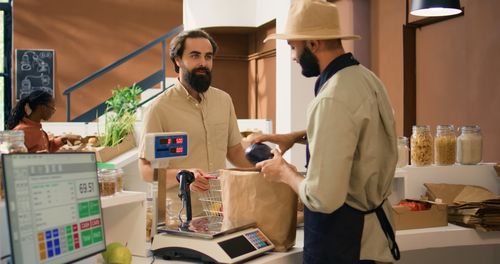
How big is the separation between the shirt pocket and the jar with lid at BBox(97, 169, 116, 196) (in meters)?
1.03

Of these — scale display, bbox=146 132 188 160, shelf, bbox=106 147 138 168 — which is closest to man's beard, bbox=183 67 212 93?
scale display, bbox=146 132 188 160

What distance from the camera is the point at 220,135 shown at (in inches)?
115

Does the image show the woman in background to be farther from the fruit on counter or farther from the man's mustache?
the fruit on counter

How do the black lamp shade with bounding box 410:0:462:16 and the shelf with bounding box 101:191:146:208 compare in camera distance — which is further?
the black lamp shade with bounding box 410:0:462:16

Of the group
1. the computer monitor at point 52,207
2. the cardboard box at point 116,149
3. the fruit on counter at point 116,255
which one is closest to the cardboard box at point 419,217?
the fruit on counter at point 116,255

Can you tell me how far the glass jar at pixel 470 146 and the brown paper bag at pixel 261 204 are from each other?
1.43 meters

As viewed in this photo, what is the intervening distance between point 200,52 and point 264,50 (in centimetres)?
571

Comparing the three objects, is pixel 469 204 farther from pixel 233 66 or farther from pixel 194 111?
pixel 233 66

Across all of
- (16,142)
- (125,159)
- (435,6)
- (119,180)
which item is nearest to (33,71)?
(125,159)

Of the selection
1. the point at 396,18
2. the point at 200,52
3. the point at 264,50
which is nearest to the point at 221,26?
the point at 264,50

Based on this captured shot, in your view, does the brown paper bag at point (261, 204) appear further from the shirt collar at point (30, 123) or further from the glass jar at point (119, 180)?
the shirt collar at point (30, 123)

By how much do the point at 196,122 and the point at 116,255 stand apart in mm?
1153

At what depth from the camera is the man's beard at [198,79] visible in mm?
2809

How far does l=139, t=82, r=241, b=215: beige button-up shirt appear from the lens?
2762 mm
